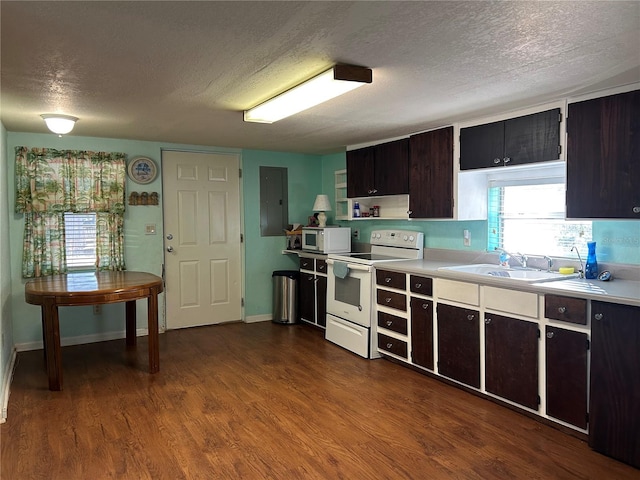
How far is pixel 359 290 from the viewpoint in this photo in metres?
4.37

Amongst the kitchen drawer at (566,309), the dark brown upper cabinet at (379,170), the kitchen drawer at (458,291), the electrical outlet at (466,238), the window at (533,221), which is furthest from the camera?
the dark brown upper cabinet at (379,170)

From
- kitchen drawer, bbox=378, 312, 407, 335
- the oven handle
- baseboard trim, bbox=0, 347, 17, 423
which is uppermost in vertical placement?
the oven handle

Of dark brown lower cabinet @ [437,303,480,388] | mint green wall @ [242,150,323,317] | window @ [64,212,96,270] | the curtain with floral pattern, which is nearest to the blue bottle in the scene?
dark brown lower cabinet @ [437,303,480,388]

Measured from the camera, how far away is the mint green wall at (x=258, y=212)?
5707mm

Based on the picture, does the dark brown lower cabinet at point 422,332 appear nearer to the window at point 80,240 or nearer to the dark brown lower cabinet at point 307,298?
the dark brown lower cabinet at point 307,298

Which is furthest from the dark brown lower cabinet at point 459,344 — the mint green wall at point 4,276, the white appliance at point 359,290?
the mint green wall at point 4,276

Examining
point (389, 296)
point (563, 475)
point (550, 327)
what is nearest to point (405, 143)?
point (389, 296)

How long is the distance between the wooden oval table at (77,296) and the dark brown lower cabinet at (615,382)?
3104 mm

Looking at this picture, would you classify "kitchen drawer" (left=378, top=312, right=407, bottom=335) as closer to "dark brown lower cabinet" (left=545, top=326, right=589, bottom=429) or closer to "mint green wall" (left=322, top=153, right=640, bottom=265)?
"mint green wall" (left=322, top=153, right=640, bottom=265)

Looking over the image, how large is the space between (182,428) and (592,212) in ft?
9.34

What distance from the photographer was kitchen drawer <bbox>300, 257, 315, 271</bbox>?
533 cm

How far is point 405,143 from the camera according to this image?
14.5 ft

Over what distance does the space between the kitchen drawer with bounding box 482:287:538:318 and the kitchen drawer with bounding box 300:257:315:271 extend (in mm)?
2417

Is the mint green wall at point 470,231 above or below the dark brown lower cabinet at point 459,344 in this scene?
above
